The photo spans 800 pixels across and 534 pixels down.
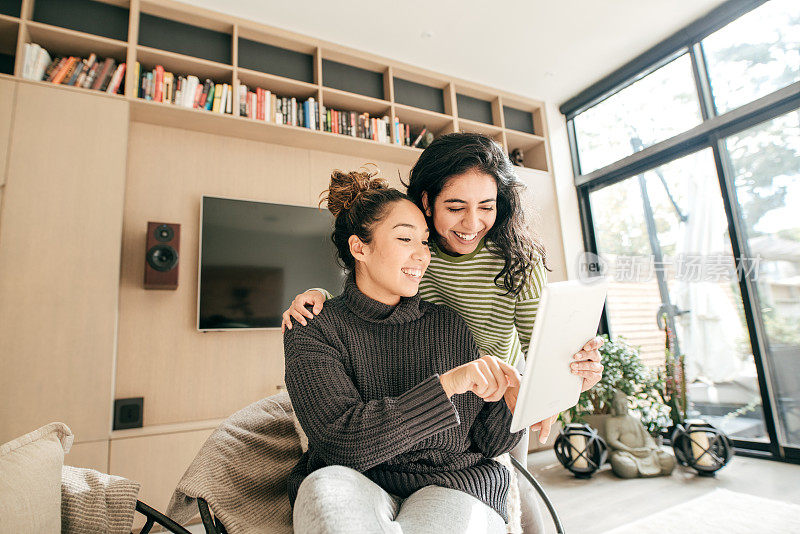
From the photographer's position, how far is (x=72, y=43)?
2.71 meters

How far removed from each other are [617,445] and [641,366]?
596 millimetres

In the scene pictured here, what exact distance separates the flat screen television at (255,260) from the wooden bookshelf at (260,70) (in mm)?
521

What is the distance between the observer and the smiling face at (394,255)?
1.24 meters

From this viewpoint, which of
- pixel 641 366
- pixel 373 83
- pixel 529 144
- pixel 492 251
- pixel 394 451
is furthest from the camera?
pixel 529 144

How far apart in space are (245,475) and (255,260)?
2.05m

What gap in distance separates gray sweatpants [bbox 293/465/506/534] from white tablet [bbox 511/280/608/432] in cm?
20

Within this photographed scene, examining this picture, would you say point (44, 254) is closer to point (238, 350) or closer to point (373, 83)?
point (238, 350)

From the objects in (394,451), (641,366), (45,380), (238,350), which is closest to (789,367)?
(641,366)

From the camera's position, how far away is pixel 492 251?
4.71 feet

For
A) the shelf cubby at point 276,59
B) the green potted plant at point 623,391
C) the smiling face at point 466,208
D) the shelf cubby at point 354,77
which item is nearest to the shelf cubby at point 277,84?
the shelf cubby at point 276,59

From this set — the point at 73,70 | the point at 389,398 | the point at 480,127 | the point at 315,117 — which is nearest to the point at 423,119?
the point at 480,127

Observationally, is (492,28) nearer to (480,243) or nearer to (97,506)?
(480,243)

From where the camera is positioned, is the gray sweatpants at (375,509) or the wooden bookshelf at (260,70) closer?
the gray sweatpants at (375,509)

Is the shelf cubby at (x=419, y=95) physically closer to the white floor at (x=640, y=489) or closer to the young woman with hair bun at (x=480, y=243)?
the young woman with hair bun at (x=480, y=243)
